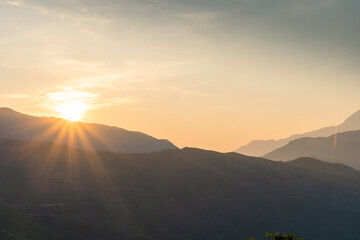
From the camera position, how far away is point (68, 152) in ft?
629

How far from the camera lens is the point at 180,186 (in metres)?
178

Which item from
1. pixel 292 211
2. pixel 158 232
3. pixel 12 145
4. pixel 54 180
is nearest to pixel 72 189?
pixel 54 180

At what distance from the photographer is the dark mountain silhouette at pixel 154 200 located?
440 feet

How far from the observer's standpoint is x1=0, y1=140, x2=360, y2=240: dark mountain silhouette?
13425 centimetres

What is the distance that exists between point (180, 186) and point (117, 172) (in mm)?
29486

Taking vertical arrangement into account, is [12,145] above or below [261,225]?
above

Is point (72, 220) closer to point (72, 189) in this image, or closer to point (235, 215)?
point (72, 189)

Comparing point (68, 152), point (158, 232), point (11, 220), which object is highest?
point (68, 152)

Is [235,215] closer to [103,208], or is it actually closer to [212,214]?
[212,214]

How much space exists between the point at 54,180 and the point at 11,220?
2440 inches

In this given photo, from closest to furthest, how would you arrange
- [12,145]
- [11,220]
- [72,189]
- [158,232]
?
[11,220]
[158,232]
[72,189]
[12,145]

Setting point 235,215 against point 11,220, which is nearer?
point 11,220

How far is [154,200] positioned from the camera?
158 meters

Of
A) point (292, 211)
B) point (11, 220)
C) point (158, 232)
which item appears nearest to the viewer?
point (11, 220)
